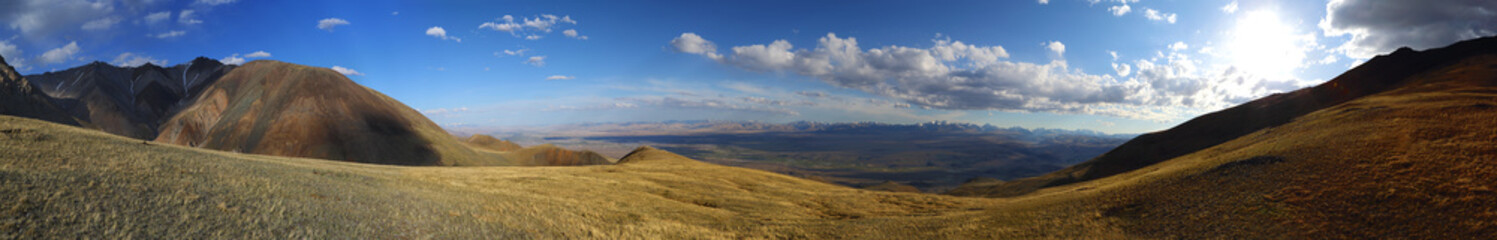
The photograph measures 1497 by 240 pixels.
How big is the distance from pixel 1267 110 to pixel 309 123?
487 ft

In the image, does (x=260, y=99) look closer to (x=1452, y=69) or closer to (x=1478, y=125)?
(x=1478, y=125)

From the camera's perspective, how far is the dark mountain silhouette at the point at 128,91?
11812 centimetres

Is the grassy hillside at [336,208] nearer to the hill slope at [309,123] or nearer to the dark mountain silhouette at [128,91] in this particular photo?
the hill slope at [309,123]

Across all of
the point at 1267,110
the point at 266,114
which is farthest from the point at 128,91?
the point at 1267,110

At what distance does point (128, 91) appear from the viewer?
444 feet

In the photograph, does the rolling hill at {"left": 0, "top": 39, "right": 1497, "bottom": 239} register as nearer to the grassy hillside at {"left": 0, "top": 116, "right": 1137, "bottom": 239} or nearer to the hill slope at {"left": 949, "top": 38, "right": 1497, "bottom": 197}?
the grassy hillside at {"left": 0, "top": 116, "right": 1137, "bottom": 239}

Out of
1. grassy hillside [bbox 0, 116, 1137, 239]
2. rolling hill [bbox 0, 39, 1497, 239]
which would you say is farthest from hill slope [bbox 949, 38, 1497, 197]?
grassy hillside [bbox 0, 116, 1137, 239]

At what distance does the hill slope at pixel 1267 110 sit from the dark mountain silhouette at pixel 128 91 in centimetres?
19154

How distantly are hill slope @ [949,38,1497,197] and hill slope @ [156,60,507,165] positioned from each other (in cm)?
10969

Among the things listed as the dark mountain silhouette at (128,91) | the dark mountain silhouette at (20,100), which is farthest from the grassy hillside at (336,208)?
the dark mountain silhouette at (128,91)

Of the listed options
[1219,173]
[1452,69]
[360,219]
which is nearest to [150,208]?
[360,219]

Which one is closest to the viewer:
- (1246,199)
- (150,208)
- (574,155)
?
(150,208)

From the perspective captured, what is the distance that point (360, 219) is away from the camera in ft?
36.8

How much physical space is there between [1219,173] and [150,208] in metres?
29.6
